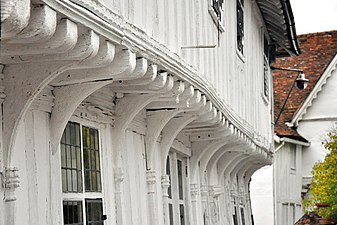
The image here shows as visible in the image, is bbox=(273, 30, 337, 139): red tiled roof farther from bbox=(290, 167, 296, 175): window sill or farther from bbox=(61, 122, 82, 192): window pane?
bbox=(61, 122, 82, 192): window pane

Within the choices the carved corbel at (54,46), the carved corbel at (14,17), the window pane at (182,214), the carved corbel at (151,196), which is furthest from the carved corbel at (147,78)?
the window pane at (182,214)

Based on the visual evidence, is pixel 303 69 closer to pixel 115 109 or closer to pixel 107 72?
pixel 115 109

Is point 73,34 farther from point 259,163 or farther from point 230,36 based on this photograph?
point 259,163

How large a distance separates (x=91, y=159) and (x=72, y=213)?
2.70 feet

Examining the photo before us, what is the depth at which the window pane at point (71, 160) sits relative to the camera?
708 cm

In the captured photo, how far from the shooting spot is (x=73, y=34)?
16.8ft

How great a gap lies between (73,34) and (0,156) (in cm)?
109

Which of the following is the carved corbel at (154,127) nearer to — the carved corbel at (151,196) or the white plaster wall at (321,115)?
the carved corbel at (151,196)

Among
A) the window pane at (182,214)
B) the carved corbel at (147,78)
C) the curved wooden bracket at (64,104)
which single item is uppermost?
the carved corbel at (147,78)

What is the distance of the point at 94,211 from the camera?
783cm

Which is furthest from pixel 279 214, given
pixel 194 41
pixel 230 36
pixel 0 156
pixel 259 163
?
pixel 0 156

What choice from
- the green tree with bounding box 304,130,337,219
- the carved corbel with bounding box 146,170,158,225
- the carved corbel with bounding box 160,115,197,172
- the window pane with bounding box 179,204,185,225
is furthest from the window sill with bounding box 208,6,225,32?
the green tree with bounding box 304,130,337,219

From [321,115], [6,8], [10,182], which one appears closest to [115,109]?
[10,182]

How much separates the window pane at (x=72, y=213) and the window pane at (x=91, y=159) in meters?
0.32
